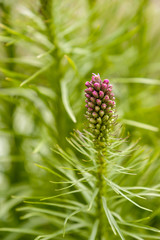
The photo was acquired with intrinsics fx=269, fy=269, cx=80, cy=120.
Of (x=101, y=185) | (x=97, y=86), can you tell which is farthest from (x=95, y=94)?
(x=101, y=185)

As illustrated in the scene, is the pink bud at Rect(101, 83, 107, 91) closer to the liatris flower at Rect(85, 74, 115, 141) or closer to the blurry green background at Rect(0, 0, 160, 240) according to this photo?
the liatris flower at Rect(85, 74, 115, 141)

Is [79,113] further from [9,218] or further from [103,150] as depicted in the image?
[9,218]

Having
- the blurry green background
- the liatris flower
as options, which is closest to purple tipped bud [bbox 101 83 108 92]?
the liatris flower

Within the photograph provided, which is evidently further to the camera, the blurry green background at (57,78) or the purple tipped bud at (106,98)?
the blurry green background at (57,78)

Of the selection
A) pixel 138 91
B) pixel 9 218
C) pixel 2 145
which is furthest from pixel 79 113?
pixel 2 145

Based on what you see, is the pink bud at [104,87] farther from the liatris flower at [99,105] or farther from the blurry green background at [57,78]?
the blurry green background at [57,78]

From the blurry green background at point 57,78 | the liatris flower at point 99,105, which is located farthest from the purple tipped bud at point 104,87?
the blurry green background at point 57,78
